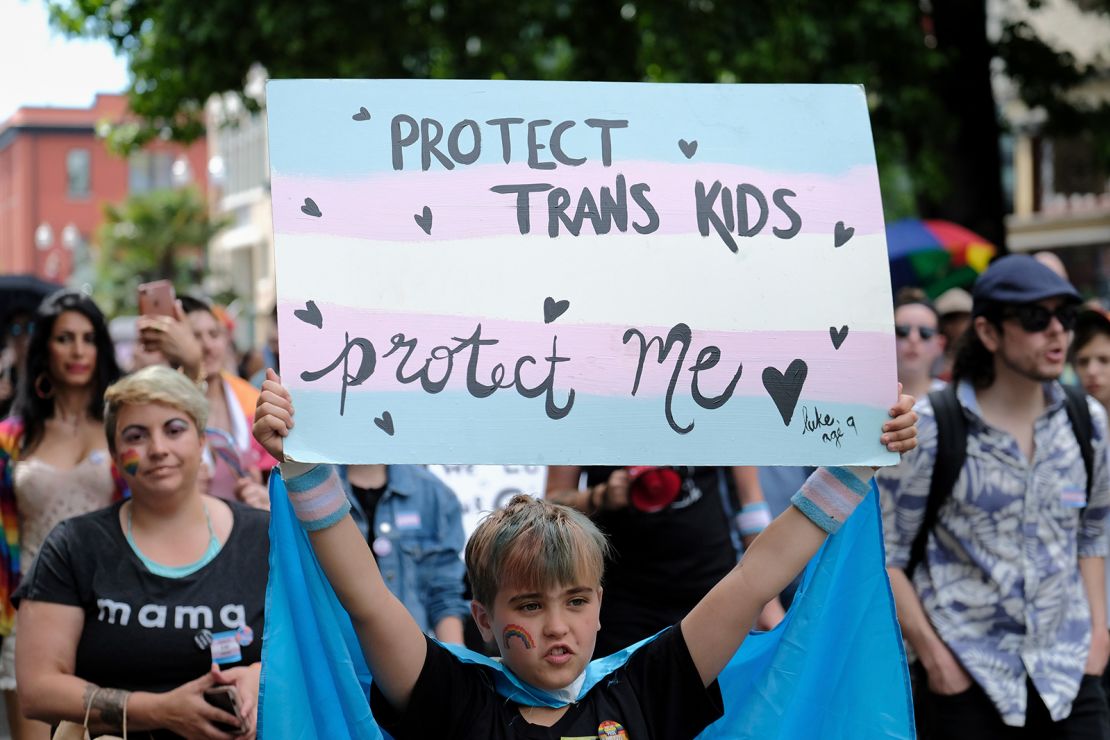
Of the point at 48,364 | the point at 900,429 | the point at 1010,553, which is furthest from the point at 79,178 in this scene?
the point at 900,429

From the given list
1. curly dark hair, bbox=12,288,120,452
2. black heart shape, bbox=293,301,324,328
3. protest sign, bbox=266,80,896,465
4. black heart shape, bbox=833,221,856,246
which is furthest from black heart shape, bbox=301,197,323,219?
curly dark hair, bbox=12,288,120,452

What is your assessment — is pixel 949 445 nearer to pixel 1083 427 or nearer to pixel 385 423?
pixel 1083 427

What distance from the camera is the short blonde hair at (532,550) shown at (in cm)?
296

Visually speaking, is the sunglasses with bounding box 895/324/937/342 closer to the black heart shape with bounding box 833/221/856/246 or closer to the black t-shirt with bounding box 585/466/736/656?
the black t-shirt with bounding box 585/466/736/656

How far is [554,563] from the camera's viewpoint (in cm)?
295

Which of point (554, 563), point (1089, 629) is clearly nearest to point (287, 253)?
point (554, 563)

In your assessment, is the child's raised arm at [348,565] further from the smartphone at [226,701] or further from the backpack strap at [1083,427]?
the backpack strap at [1083,427]

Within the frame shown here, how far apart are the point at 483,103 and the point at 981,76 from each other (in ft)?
41.8

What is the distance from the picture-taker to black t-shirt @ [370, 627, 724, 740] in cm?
289

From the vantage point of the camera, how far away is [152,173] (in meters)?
77.4

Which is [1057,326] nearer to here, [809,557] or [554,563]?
[809,557]

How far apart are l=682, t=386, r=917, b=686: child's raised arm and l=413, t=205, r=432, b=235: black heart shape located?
921 millimetres

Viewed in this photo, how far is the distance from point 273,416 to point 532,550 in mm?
612

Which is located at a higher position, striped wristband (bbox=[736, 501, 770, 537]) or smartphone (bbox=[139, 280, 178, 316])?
smartphone (bbox=[139, 280, 178, 316])
